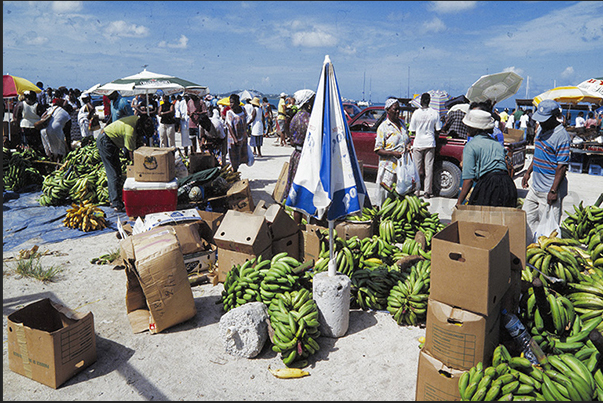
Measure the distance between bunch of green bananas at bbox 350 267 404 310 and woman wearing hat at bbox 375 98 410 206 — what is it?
2379mm

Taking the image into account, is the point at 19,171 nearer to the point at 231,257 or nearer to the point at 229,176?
the point at 229,176

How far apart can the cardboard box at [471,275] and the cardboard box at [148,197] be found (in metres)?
4.90

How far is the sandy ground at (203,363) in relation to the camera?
10.8 feet

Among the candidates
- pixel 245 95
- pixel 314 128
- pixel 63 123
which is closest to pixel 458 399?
pixel 314 128

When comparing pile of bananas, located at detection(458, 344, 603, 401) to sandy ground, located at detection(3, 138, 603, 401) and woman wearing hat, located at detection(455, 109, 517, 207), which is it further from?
woman wearing hat, located at detection(455, 109, 517, 207)

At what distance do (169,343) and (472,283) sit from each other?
2.93 meters

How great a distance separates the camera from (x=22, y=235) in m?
6.99

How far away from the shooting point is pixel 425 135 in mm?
8750

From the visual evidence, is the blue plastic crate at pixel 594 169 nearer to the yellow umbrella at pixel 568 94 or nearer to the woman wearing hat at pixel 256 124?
the yellow umbrella at pixel 568 94

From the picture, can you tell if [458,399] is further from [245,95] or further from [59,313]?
[245,95]

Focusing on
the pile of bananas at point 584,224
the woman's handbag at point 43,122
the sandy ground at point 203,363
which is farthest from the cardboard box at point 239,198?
the woman's handbag at point 43,122

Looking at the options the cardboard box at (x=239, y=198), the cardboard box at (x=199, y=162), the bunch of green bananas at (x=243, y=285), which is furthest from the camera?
the cardboard box at (x=199, y=162)

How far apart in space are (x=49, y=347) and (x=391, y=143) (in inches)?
208

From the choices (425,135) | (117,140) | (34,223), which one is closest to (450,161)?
(425,135)
